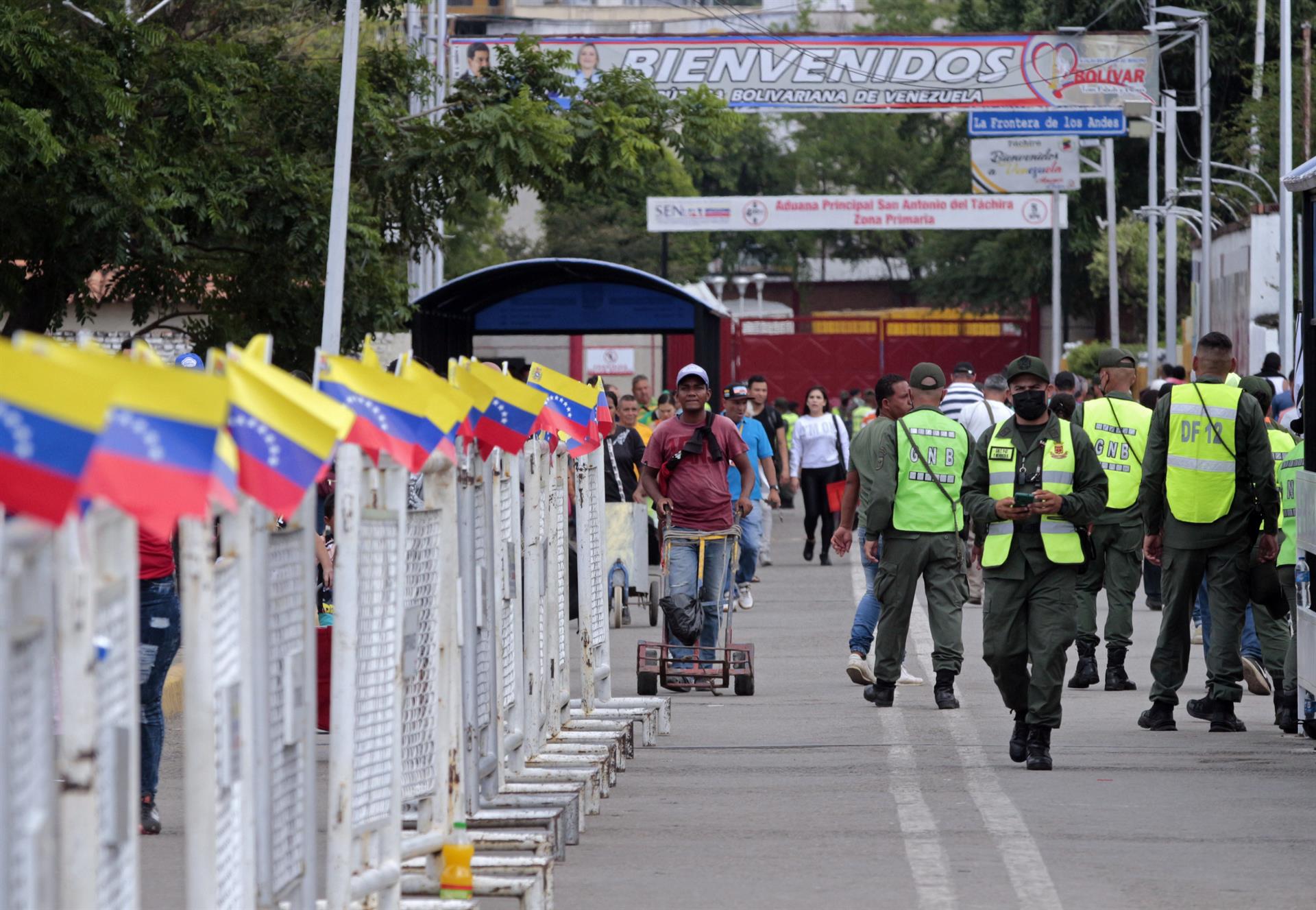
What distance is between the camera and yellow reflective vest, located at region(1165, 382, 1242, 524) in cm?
1066

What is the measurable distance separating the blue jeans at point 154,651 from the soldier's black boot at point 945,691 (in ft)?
15.9

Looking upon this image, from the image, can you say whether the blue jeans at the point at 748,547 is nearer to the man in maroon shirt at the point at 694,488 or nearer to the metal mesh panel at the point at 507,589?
the man in maroon shirt at the point at 694,488

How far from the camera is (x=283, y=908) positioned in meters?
5.21

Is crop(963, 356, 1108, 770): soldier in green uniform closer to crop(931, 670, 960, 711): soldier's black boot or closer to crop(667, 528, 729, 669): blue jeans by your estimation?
crop(931, 670, 960, 711): soldier's black boot

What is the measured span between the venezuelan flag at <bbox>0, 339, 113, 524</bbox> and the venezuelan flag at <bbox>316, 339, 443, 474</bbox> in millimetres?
1911

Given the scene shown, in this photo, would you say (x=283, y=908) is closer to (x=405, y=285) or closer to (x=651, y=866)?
(x=651, y=866)

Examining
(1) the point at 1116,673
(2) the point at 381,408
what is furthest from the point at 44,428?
(1) the point at 1116,673

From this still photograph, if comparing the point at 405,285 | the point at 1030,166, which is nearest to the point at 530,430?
the point at 405,285

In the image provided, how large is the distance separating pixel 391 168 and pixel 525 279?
5.58 ft

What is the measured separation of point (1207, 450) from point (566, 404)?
3.35 meters

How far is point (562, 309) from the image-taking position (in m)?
21.2

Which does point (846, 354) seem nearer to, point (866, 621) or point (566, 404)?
point (866, 621)

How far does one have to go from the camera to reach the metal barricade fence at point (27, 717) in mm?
3281

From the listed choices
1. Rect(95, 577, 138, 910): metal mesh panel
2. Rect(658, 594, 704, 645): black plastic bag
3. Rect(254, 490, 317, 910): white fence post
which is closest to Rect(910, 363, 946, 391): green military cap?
Rect(658, 594, 704, 645): black plastic bag
